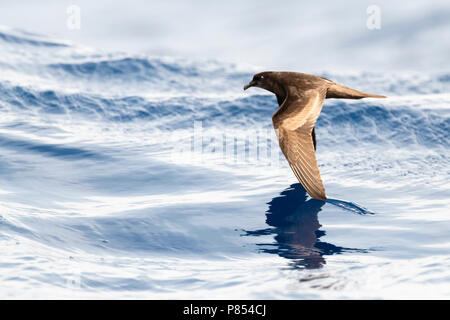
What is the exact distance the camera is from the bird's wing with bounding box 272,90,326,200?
6684 mm

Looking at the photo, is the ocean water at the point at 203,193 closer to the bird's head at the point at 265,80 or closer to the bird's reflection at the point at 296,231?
the bird's reflection at the point at 296,231

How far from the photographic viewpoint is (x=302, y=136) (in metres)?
7.07

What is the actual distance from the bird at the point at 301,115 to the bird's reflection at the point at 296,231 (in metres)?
0.51

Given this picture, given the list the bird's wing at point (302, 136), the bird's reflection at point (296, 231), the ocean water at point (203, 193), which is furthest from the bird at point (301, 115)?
the ocean water at point (203, 193)

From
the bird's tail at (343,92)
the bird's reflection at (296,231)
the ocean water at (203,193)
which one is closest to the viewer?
the ocean water at (203,193)

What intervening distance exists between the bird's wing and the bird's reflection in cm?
51

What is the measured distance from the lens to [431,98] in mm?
13352

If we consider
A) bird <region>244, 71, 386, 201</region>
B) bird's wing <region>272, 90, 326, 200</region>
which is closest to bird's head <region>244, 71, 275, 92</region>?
bird <region>244, 71, 386, 201</region>

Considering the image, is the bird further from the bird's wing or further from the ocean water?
the ocean water

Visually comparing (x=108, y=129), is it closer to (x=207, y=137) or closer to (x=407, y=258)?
(x=207, y=137)

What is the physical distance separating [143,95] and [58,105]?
1814mm

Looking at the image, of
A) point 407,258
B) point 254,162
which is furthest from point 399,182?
point 407,258

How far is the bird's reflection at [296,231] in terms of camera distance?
6273 millimetres

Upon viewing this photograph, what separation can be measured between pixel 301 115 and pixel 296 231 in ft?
4.35
